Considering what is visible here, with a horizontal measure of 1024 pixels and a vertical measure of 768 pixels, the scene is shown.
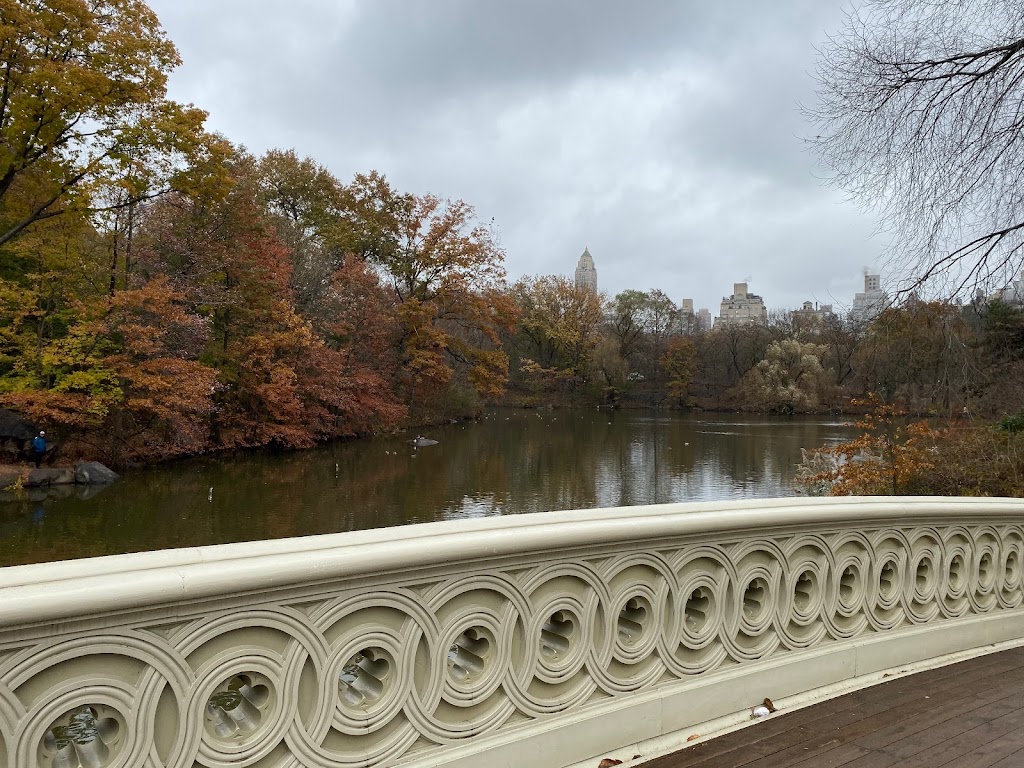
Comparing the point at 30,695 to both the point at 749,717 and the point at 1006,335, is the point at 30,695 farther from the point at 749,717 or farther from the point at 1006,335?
the point at 1006,335

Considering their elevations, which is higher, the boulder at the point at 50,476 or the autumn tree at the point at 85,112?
the autumn tree at the point at 85,112

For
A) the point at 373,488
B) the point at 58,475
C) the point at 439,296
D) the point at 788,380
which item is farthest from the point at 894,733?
the point at 788,380

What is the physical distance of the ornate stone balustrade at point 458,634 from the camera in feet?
4.60

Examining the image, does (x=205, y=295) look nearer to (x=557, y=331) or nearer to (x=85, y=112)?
(x=85, y=112)

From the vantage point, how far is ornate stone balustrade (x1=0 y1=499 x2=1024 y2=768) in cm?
140

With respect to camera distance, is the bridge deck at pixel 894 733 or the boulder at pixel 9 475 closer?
the bridge deck at pixel 894 733

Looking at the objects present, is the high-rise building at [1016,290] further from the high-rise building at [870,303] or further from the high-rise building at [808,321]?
the high-rise building at [808,321]

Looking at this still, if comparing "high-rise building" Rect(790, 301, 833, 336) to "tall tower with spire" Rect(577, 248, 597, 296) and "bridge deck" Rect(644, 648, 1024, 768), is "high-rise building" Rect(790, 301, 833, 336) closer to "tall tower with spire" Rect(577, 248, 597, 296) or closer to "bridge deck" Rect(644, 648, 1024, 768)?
"bridge deck" Rect(644, 648, 1024, 768)

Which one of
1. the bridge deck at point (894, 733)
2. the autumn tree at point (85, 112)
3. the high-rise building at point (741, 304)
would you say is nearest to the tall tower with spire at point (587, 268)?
the high-rise building at point (741, 304)

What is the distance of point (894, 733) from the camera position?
7.79 ft

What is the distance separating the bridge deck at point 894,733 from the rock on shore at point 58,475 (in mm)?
17156

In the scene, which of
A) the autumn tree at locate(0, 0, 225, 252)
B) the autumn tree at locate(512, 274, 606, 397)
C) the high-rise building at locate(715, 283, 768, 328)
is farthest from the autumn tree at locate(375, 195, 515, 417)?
the high-rise building at locate(715, 283, 768, 328)

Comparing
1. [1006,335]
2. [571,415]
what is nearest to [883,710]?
[1006,335]

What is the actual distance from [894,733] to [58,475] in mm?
18242
